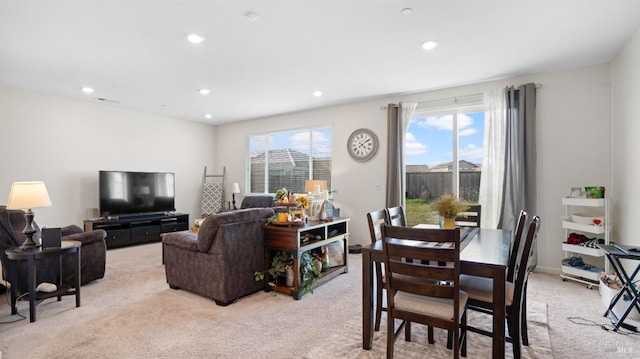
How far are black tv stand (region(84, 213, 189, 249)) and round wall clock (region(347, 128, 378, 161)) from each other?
3.94 meters

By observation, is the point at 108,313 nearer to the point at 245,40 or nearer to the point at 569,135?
the point at 245,40

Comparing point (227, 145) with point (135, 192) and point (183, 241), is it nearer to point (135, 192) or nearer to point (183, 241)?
point (135, 192)

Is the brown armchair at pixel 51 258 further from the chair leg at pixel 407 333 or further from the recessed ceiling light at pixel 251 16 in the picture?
the chair leg at pixel 407 333

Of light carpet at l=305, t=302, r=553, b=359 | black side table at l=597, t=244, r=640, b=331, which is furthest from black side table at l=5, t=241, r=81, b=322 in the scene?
black side table at l=597, t=244, r=640, b=331

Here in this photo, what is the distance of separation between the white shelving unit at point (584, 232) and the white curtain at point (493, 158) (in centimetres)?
74

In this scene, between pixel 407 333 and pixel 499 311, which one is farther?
pixel 407 333

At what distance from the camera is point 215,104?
558 centimetres

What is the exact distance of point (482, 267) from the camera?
1.75 m

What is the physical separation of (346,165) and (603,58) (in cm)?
368

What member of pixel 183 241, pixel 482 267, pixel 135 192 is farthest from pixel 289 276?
pixel 135 192

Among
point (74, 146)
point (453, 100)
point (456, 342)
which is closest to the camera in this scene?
point (456, 342)

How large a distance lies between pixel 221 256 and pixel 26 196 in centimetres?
181

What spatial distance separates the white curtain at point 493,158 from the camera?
13.5 feet

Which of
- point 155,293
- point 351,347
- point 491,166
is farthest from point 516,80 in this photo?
point 155,293
